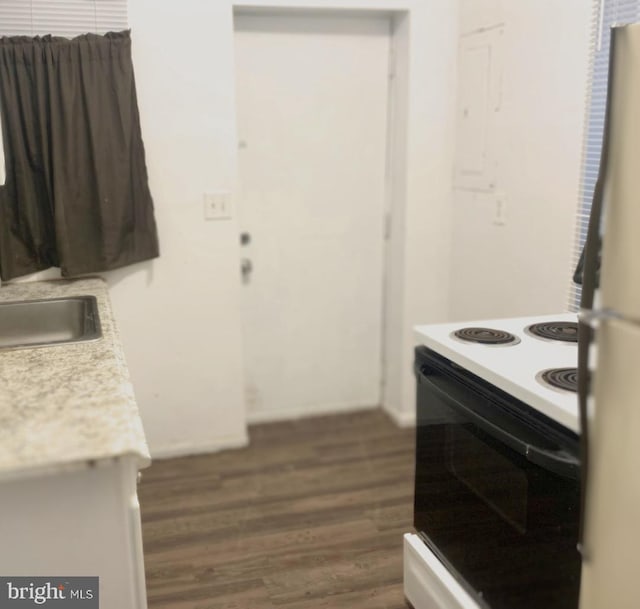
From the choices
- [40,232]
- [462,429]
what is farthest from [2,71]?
[462,429]

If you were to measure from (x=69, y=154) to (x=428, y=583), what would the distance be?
2051 mm

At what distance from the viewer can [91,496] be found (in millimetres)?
1350

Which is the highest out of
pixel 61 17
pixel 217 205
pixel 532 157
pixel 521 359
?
pixel 61 17

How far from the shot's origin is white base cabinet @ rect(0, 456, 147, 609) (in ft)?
4.32

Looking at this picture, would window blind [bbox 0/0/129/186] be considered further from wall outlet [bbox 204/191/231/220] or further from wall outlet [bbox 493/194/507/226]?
wall outlet [bbox 493/194/507/226]

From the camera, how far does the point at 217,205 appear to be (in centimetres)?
310

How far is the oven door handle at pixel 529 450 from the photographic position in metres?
1.38

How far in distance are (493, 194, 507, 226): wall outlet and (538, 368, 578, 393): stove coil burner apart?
1.48 meters

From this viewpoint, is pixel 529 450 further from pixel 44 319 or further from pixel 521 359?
pixel 44 319

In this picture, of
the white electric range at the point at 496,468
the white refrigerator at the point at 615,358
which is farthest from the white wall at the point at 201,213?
the white refrigerator at the point at 615,358

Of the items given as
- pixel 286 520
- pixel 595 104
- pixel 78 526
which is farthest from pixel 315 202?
pixel 78 526

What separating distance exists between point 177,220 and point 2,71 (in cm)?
88

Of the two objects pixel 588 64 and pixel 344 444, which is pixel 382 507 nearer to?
pixel 344 444

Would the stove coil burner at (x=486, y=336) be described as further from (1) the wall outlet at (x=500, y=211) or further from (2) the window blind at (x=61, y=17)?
(2) the window blind at (x=61, y=17)
